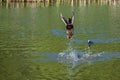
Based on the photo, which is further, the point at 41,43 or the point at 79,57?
the point at 41,43

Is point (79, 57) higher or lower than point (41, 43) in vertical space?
lower

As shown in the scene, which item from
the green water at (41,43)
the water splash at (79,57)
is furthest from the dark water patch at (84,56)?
the green water at (41,43)

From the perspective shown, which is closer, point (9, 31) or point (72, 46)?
point (72, 46)

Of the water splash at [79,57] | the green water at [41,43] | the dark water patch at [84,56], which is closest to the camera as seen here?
the green water at [41,43]

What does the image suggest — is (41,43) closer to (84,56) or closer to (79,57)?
(84,56)

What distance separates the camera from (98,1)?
142 meters

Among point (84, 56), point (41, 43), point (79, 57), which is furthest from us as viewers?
point (41, 43)

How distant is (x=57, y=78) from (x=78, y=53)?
11521 millimetres

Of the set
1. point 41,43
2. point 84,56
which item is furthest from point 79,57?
point 41,43

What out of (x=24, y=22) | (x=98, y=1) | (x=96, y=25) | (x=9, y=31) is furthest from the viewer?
(x=98, y=1)

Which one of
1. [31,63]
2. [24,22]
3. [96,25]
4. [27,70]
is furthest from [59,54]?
[24,22]

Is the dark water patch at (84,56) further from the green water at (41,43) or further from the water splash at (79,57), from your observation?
the green water at (41,43)

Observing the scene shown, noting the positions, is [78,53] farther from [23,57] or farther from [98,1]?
[98,1]

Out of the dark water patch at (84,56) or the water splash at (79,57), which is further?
the dark water patch at (84,56)
